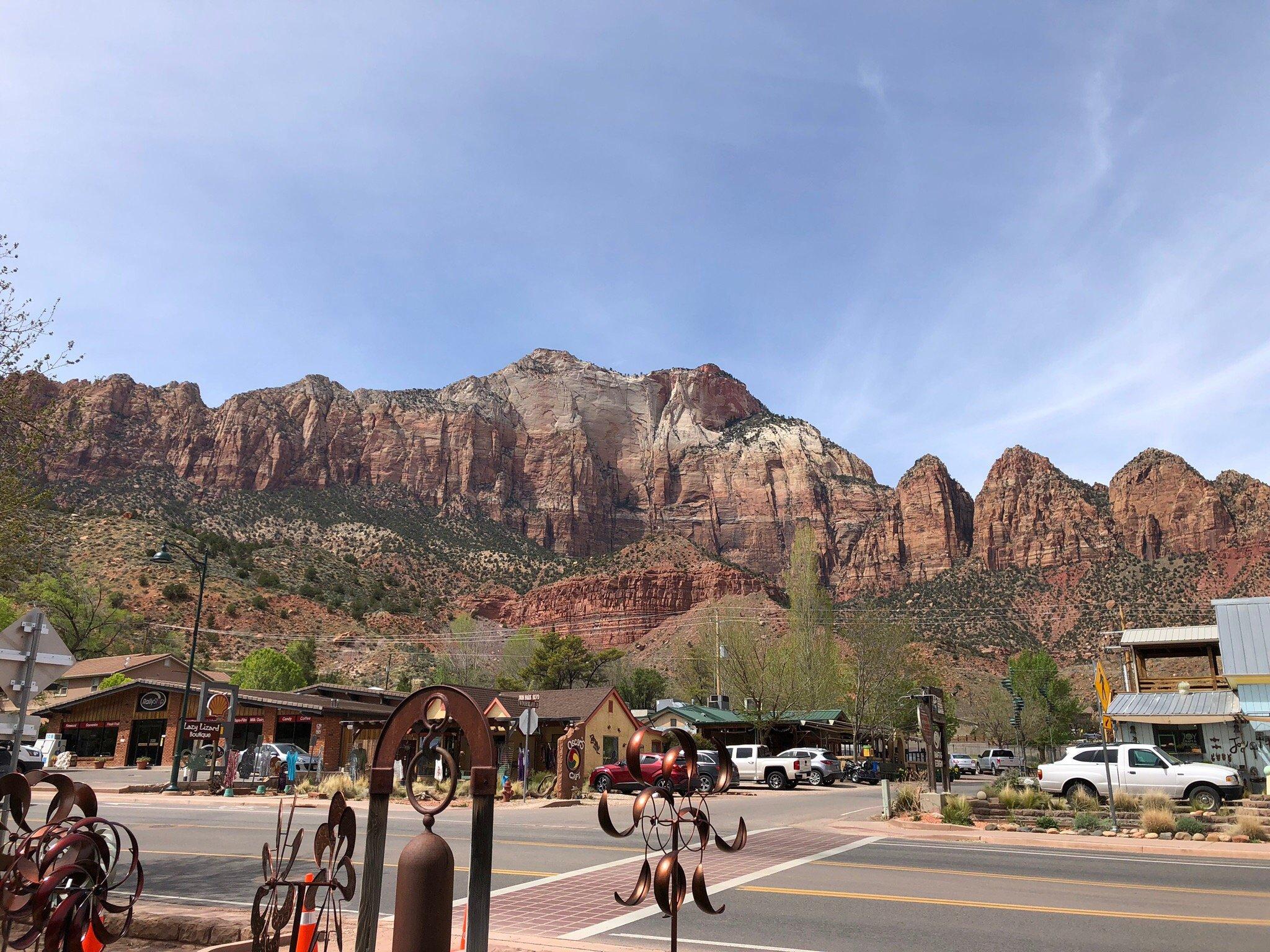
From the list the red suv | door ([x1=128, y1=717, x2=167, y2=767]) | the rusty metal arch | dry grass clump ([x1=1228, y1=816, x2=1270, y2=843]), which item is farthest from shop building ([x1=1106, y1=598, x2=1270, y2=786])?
door ([x1=128, y1=717, x2=167, y2=767])

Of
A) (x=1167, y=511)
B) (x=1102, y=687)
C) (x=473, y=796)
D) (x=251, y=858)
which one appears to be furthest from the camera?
Answer: (x=1167, y=511)

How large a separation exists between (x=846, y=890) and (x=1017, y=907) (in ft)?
6.81

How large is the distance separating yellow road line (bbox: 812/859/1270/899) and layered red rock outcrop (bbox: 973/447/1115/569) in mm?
113816

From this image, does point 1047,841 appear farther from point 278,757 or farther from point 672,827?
point 278,757

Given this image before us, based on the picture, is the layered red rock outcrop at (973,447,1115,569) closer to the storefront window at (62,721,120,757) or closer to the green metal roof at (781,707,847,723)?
the green metal roof at (781,707,847,723)

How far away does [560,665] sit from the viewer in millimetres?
66750

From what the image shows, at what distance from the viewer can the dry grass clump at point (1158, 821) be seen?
57.2ft

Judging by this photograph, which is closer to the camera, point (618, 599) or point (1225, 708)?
point (1225, 708)

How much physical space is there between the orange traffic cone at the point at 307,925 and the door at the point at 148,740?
48.1 m

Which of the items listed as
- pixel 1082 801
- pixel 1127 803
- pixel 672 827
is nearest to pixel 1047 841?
pixel 1127 803

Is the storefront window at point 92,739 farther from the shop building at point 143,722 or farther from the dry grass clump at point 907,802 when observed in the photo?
the dry grass clump at point 907,802

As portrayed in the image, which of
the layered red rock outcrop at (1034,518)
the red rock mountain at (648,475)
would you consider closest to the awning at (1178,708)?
the red rock mountain at (648,475)

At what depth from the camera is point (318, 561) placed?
303ft

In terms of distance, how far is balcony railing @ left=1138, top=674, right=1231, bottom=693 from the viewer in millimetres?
33500
